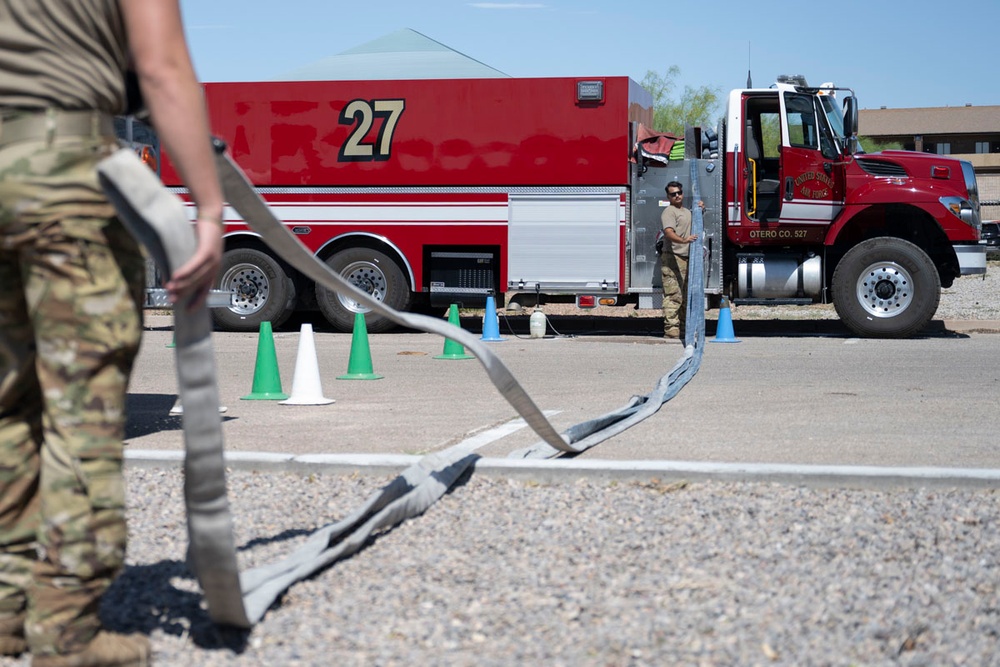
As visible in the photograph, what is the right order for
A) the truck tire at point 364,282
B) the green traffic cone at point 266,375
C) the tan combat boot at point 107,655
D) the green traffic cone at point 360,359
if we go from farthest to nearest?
the truck tire at point 364,282 → the green traffic cone at point 360,359 → the green traffic cone at point 266,375 → the tan combat boot at point 107,655

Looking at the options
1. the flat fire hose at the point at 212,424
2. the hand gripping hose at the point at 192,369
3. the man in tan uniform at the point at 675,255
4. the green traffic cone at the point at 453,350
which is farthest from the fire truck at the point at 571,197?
the hand gripping hose at the point at 192,369

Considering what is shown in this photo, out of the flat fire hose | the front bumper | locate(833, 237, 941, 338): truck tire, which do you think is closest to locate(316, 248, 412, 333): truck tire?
locate(833, 237, 941, 338): truck tire

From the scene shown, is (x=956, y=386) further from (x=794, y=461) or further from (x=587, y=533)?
(x=587, y=533)

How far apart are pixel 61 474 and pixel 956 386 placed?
8448 millimetres

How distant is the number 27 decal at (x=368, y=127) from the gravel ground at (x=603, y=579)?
11236 millimetres

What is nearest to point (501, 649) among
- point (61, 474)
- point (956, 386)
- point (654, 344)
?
point (61, 474)

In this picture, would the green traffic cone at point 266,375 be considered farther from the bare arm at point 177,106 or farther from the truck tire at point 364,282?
the truck tire at point 364,282

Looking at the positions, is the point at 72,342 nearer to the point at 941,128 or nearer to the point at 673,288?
the point at 673,288

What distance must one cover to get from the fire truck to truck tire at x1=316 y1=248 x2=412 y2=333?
27 mm

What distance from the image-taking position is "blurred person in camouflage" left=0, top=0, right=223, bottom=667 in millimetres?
2650

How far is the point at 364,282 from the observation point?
16.2m

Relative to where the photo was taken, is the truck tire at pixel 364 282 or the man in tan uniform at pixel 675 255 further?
the truck tire at pixel 364 282

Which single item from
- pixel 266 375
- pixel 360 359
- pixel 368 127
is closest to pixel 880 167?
pixel 368 127

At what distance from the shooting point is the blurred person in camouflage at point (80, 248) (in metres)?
2.65
